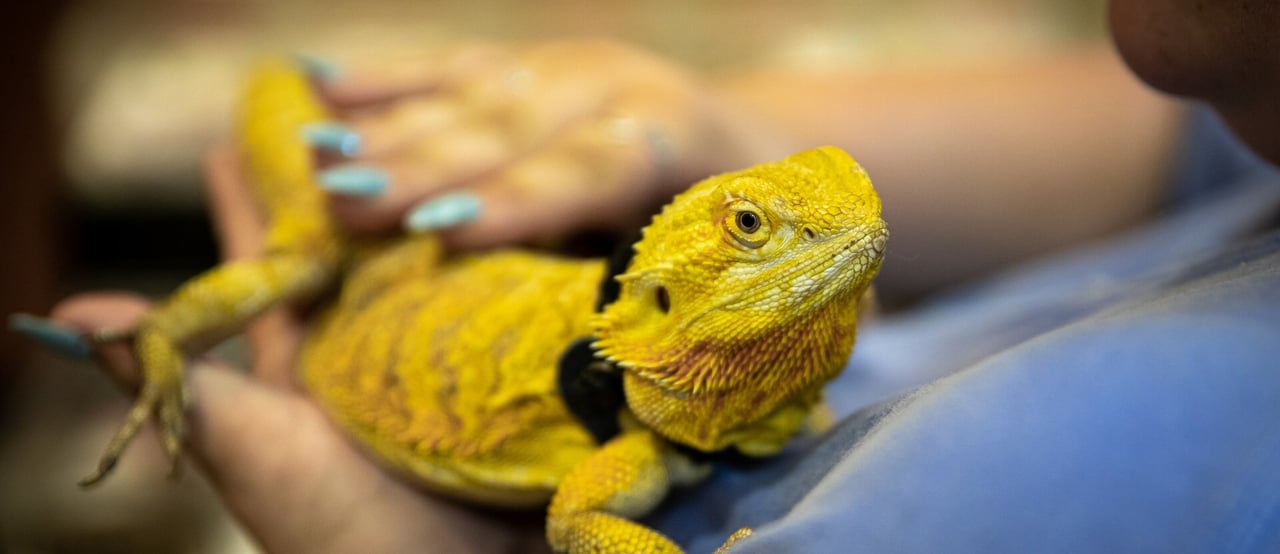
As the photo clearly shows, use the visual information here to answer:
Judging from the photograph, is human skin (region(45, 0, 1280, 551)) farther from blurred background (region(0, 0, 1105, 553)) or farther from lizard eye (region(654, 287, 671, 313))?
blurred background (region(0, 0, 1105, 553))

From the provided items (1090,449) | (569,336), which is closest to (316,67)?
(569,336)

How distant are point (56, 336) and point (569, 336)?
591mm

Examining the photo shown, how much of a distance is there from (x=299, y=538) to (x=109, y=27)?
1.98 metres

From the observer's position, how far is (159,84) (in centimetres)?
234

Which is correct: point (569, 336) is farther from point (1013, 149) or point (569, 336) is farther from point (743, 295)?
point (1013, 149)

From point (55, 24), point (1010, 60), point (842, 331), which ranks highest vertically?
point (55, 24)

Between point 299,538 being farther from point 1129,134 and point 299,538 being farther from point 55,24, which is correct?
point 55,24

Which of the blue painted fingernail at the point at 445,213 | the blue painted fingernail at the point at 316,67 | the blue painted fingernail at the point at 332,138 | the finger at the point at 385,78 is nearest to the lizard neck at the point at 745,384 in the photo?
the blue painted fingernail at the point at 445,213

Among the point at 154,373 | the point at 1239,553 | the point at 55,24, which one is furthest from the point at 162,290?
the point at 1239,553

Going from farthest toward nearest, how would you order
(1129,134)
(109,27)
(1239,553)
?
(109,27), (1129,134), (1239,553)

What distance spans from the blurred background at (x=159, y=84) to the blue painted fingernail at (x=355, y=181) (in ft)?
1.99

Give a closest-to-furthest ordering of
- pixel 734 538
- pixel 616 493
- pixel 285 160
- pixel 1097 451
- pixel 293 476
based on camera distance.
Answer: pixel 1097 451 < pixel 734 538 < pixel 616 493 < pixel 293 476 < pixel 285 160

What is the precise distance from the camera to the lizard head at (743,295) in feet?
1.64

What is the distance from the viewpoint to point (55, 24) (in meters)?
2.02
